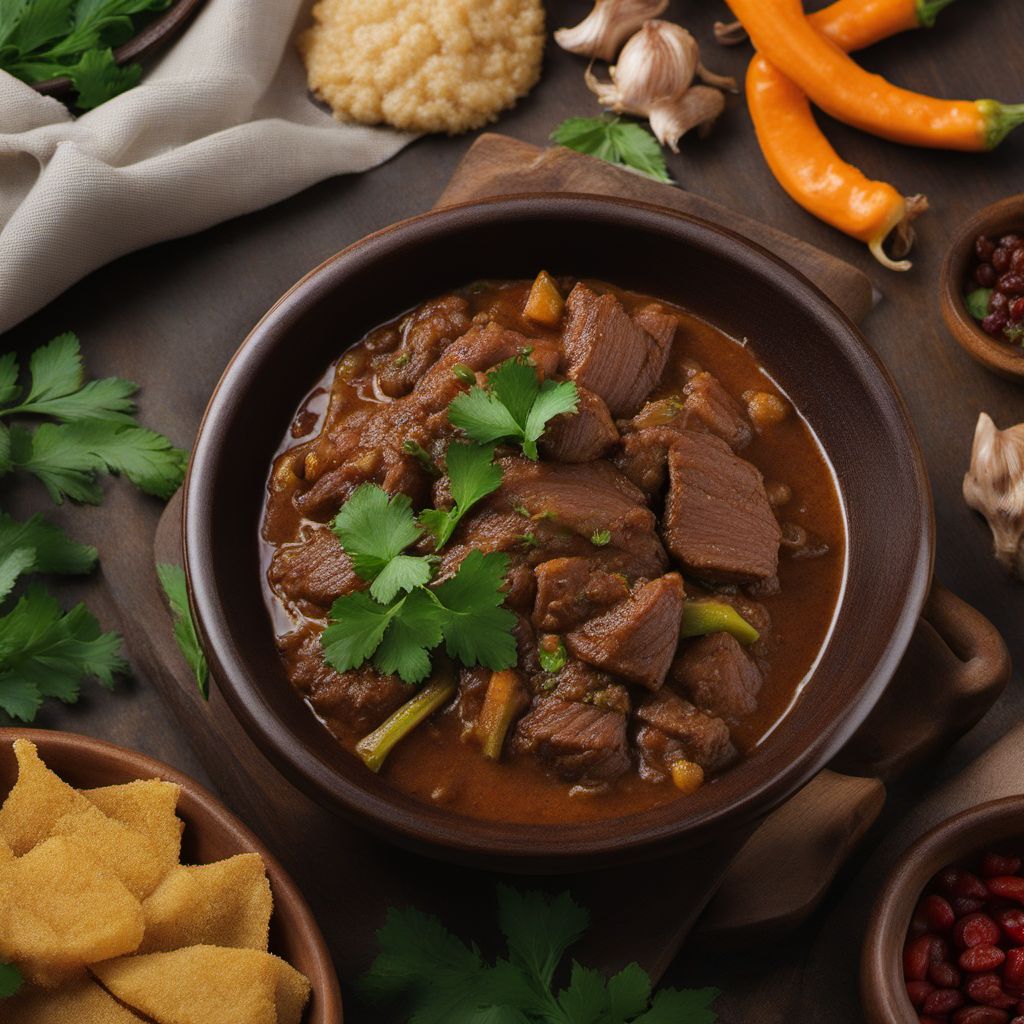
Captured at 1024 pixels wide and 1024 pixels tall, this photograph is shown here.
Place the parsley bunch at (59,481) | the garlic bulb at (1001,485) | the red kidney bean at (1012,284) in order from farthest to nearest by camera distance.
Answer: the red kidney bean at (1012,284) → the garlic bulb at (1001,485) → the parsley bunch at (59,481)

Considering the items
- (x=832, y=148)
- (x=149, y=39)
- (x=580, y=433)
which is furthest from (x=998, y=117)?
(x=149, y=39)

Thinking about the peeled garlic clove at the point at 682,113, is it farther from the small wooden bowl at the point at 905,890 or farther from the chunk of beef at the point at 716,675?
the small wooden bowl at the point at 905,890

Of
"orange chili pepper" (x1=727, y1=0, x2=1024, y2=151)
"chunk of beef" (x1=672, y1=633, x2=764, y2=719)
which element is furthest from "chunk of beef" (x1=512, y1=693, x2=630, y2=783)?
"orange chili pepper" (x1=727, y1=0, x2=1024, y2=151)

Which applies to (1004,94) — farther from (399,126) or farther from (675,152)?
(399,126)

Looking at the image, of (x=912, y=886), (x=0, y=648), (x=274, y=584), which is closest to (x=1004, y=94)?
(x=912, y=886)

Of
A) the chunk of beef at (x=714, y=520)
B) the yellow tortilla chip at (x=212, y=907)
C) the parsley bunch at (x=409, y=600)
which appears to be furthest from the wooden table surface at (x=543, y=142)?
the parsley bunch at (x=409, y=600)

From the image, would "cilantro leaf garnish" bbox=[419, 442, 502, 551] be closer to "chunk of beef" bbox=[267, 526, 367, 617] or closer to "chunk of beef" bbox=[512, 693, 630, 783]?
"chunk of beef" bbox=[267, 526, 367, 617]

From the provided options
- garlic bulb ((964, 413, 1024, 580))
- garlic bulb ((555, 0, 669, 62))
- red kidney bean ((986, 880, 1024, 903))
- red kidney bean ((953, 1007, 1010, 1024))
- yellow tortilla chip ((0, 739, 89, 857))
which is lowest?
red kidney bean ((953, 1007, 1010, 1024))
